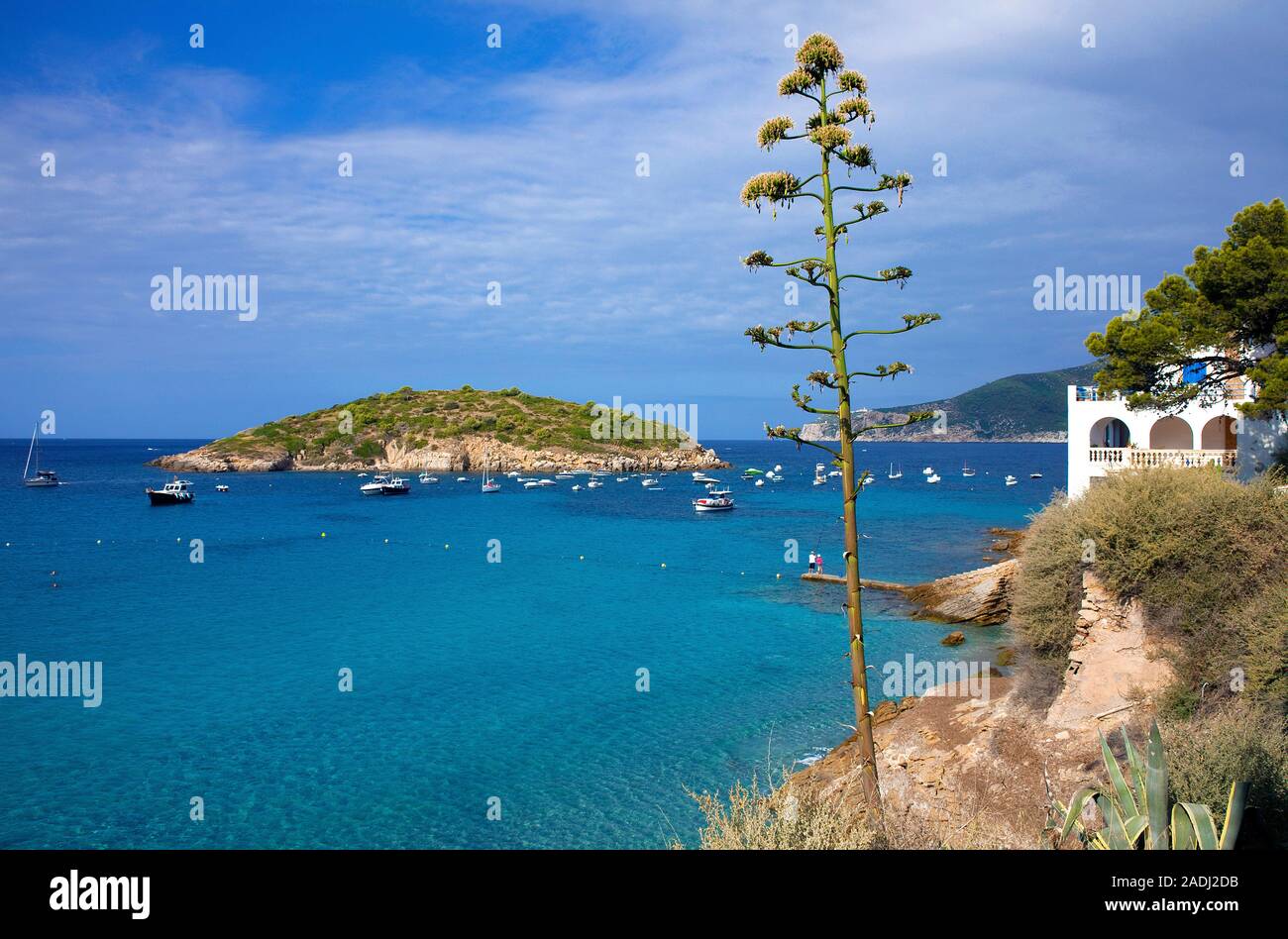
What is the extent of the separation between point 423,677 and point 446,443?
4523 inches

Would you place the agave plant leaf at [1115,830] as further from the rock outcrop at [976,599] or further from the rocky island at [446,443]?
the rocky island at [446,443]

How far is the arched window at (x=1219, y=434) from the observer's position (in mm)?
24438

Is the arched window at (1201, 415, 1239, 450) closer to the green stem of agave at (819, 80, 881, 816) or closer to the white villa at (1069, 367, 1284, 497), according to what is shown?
the white villa at (1069, 367, 1284, 497)

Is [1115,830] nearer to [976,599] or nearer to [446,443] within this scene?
[976,599]

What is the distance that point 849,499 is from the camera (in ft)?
23.5

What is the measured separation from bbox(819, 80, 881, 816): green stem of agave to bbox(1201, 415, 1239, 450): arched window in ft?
74.2

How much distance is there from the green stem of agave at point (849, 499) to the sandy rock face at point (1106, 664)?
8.84m

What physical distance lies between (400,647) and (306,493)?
7402 cm

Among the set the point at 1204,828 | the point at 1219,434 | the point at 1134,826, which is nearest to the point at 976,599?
the point at 1219,434

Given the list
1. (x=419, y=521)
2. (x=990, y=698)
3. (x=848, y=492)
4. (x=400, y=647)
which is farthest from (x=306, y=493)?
(x=848, y=492)

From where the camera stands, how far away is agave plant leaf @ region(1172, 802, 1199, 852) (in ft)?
20.8

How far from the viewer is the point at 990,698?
17.5 metres

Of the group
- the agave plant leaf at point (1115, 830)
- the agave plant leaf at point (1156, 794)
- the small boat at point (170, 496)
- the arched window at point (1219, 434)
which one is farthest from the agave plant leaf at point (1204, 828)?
the small boat at point (170, 496)
